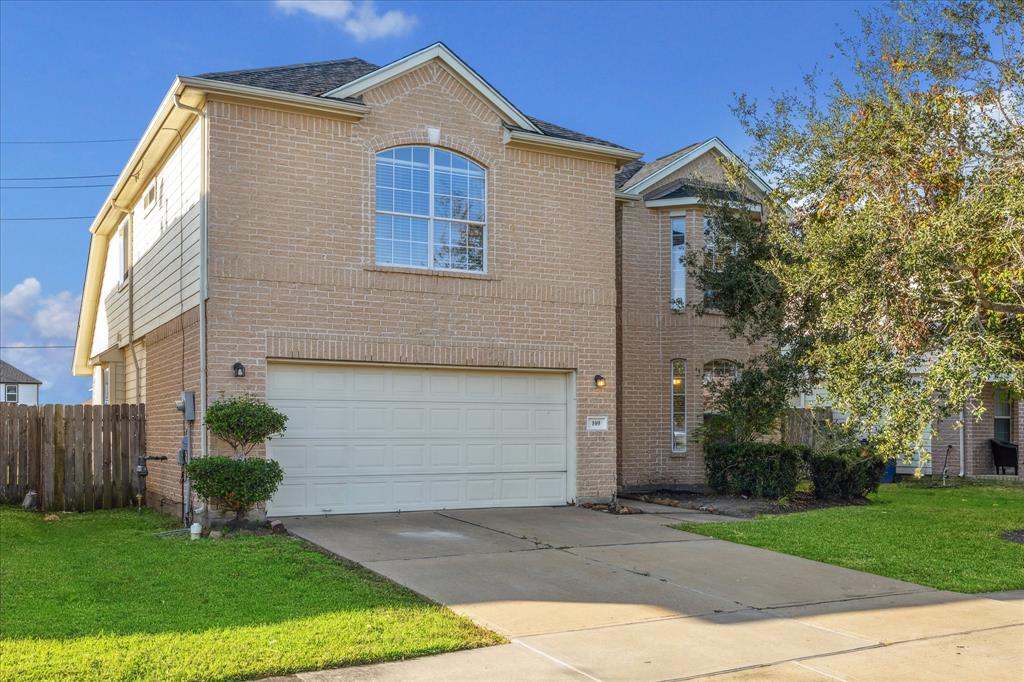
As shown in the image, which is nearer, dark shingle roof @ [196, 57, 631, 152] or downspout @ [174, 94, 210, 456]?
downspout @ [174, 94, 210, 456]

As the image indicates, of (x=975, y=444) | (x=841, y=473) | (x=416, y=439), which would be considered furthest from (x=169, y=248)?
(x=975, y=444)

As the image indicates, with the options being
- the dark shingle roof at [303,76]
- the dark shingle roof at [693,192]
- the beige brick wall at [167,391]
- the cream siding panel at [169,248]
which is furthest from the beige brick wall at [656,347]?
the cream siding panel at [169,248]

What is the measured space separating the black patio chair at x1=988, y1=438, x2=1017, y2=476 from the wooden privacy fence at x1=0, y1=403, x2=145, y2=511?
21965 millimetres

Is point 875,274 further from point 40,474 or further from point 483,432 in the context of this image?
point 40,474

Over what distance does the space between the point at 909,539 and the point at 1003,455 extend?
50.6 feet

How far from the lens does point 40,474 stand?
613 inches

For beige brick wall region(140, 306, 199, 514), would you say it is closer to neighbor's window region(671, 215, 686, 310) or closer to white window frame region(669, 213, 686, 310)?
white window frame region(669, 213, 686, 310)

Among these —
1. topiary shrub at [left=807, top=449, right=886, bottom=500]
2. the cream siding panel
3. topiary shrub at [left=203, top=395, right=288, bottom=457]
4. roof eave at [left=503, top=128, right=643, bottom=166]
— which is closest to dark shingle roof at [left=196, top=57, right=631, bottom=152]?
roof eave at [left=503, top=128, right=643, bottom=166]

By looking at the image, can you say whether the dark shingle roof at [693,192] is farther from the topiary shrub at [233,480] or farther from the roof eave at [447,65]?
the topiary shrub at [233,480]

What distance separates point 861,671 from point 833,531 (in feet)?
22.5

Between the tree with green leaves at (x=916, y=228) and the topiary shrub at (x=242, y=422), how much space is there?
276 inches

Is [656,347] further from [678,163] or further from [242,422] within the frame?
[242,422]

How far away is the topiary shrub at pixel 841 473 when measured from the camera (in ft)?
55.7

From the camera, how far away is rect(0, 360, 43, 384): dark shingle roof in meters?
55.9
